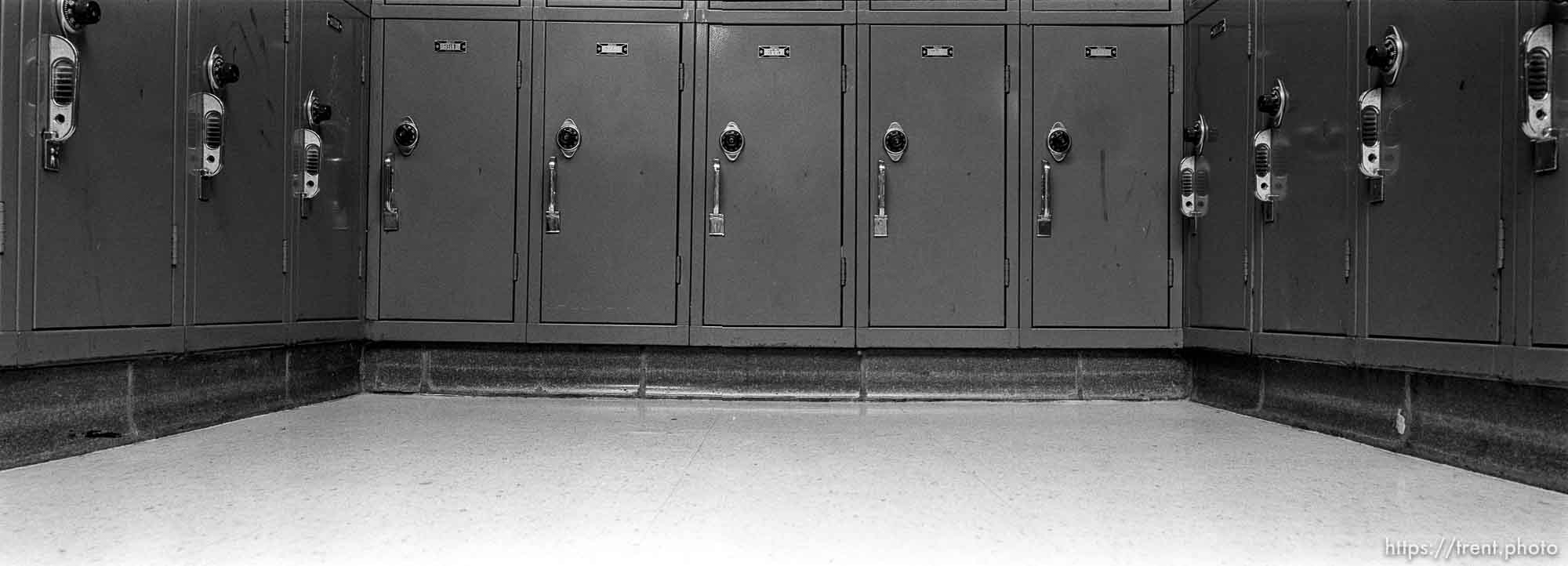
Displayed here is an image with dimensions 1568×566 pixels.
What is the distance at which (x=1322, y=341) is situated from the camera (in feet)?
9.46

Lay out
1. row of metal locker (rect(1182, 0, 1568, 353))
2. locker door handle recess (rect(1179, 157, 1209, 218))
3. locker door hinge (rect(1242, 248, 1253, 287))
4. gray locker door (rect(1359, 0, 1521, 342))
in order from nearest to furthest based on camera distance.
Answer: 1. row of metal locker (rect(1182, 0, 1568, 353))
2. gray locker door (rect(1359, 0, 1521, 342))
3. locker door hinge (rect(1242, 248, 1253, 287))
4. locker door handle recess (rect(1179, 157, 1209, 218))

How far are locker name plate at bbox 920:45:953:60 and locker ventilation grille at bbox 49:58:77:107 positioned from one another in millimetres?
2831

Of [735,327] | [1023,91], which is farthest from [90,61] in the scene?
[1023,91]

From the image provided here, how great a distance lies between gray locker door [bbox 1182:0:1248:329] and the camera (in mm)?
3344

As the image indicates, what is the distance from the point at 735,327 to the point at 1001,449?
4.71ft

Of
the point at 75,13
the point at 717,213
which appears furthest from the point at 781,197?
the point at 75,13

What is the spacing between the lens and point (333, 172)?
11.7ft

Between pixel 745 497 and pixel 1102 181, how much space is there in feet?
7.98

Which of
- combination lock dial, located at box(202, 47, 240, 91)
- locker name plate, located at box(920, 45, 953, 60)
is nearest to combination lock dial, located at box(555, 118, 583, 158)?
combination lock dial, located at box(202, 47, 240, 91)

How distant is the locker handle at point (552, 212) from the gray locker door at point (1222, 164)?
2.62 m

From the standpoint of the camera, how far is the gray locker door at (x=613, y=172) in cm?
375

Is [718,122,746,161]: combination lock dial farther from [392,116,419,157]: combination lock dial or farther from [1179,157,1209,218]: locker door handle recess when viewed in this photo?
[1179,157,1209,218]: locker door handle recess

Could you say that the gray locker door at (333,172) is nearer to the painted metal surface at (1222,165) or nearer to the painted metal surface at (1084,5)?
the painted metal surface at (1084,5)

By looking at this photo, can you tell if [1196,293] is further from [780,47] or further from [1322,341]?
[780,47]
